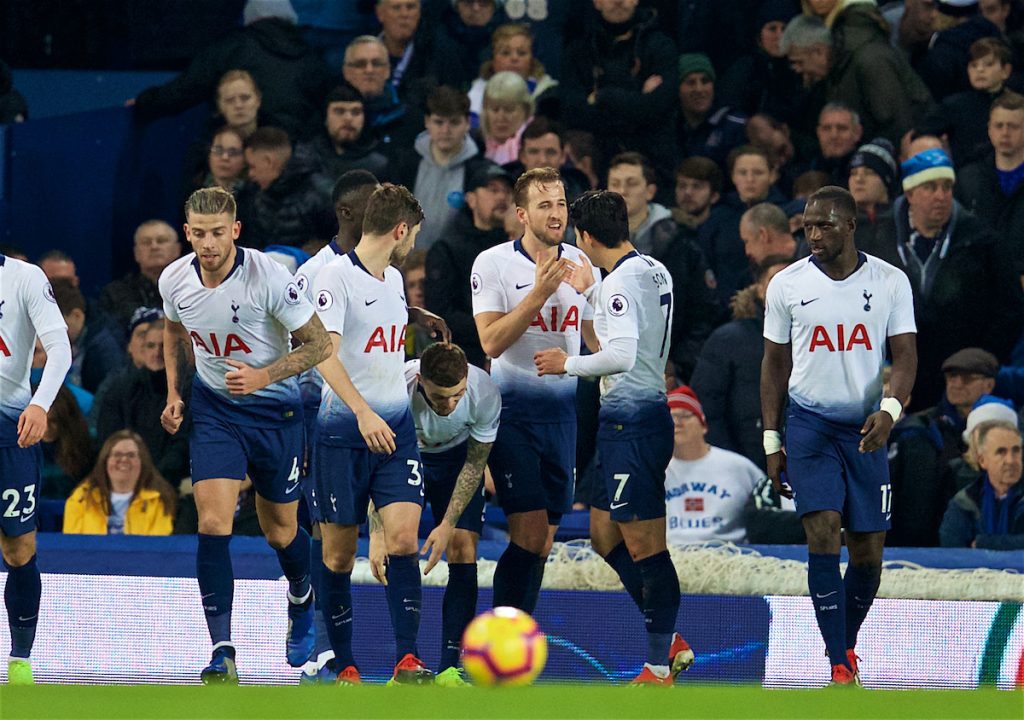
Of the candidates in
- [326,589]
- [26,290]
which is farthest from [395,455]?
[26,290]

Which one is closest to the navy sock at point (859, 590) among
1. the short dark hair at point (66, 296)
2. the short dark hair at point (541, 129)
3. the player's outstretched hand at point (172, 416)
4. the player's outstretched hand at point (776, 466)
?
the player's outstretched hand at point (776, 466)

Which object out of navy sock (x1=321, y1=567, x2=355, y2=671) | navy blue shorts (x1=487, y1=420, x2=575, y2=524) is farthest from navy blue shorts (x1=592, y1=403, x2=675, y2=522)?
navy sock (x1=321, y1=567, x2=355, y2=671)

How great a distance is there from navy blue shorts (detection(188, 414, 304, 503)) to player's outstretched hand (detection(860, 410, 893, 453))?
2917mm

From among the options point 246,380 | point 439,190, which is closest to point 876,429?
point 246,380

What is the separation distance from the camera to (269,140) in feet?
44.4

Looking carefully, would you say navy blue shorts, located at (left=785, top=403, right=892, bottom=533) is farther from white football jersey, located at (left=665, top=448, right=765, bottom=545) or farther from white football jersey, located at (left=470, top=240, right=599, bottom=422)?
white football jersey, located at (left=665, top=448, right=765, bottom=545)

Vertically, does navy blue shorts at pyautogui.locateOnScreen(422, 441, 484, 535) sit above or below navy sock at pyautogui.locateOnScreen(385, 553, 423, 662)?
above

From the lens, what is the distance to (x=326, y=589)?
9.55 m

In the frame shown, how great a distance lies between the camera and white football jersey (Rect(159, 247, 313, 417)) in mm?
9414

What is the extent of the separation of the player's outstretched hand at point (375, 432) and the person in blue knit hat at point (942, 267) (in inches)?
175

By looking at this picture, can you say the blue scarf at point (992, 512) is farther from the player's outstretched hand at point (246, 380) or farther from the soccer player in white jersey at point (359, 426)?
the player's outstretched hand at point (246, 380)

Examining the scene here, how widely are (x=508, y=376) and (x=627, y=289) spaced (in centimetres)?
82

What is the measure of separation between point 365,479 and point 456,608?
2.72 ft

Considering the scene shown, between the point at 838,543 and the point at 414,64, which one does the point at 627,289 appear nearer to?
the point at 838,543
